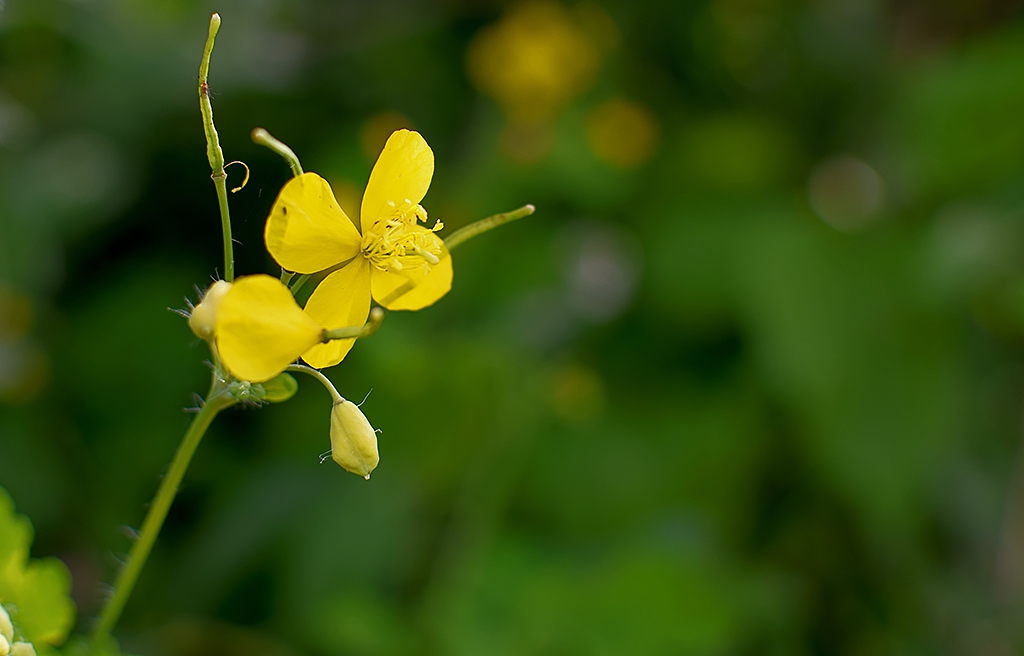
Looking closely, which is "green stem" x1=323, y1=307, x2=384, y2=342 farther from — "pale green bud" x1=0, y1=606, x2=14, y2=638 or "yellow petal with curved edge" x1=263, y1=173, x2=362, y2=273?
"pale green bud" x1=0, y1=606, x2=14, y2=638

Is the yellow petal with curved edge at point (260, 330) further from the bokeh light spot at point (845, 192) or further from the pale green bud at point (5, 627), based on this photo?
the bokeh light spot at point (845, 192)

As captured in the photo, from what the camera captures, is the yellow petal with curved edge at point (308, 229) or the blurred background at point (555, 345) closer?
the yellow petal with curved edge at point (308, 229)

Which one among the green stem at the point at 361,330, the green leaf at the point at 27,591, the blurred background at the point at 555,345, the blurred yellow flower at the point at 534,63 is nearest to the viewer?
the green stem at the point at 361,330

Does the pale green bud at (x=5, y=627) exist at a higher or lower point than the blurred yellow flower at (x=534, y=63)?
higher

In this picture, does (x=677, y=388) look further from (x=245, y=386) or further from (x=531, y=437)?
(x=245, y=386)

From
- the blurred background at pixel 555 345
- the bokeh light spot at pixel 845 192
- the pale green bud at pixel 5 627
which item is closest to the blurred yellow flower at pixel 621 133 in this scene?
the blurred background at pixel 555 345

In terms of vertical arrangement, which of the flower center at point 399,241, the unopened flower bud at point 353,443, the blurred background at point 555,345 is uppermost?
the flower center at point 399,241
